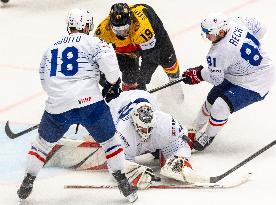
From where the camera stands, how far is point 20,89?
5.71 meters

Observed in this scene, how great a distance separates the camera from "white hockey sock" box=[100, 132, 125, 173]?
150 inches

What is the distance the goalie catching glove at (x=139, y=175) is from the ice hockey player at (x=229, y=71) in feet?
2.11

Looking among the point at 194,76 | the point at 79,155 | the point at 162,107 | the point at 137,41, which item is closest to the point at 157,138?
the point at 79,155

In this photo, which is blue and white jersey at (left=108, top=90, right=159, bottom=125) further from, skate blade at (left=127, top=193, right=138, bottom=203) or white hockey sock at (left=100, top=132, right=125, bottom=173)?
skate blade at (left=127, top=193, right=138, bottom=203)

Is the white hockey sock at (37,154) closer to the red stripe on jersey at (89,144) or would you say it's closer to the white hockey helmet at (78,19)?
the red stripe on jersey at (89,144)

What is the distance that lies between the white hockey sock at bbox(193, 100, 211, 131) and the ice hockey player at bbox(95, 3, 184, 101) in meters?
0.52

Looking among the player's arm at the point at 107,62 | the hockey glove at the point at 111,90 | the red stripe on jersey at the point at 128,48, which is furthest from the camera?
the red stripe on jersey at the point at 128,48

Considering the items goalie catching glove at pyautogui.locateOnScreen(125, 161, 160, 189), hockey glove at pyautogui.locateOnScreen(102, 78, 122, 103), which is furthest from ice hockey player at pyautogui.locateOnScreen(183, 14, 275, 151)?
hockey glove at pyautogui.locateOnScreen(102, 78, 122, 103)

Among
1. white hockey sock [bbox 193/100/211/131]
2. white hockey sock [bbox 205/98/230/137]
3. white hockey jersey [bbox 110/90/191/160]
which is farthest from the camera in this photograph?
white hockey sock [bbox 193/100/211/131]

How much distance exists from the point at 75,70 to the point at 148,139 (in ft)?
2.53

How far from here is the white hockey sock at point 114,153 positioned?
3.80m

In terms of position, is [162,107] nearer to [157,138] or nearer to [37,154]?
[157,138]

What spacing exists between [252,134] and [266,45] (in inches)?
67.7

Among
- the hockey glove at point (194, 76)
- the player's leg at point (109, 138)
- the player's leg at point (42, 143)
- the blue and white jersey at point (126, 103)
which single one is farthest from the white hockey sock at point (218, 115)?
the player's leg at point (42, 143)
